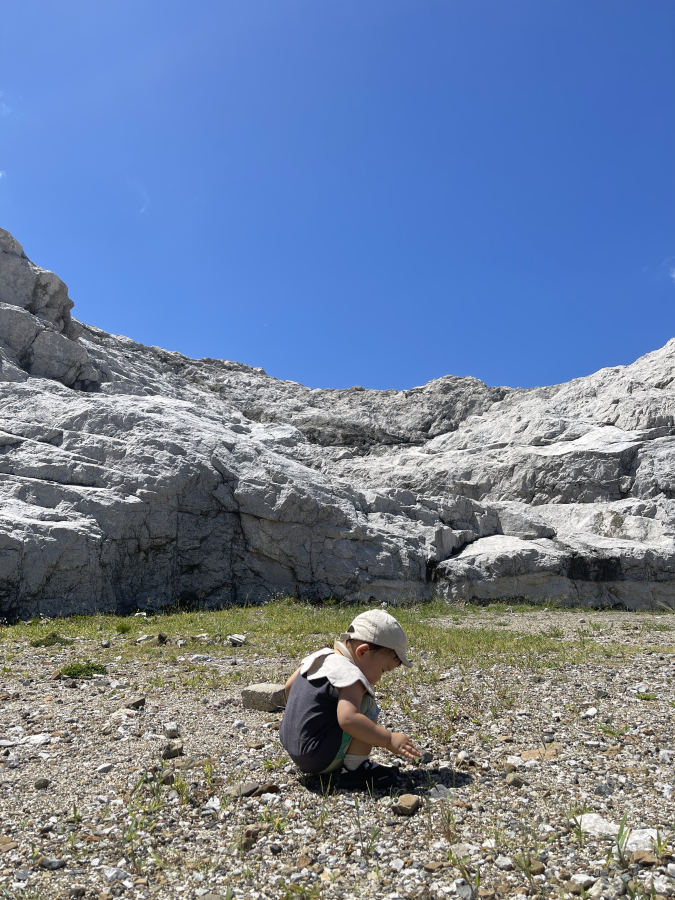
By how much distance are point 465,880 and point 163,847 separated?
2.19 metres

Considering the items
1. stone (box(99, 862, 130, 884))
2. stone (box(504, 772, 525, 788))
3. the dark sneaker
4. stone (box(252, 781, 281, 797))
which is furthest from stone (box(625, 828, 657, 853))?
stone (box(99, 862, 130, 884))

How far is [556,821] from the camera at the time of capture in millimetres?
4484

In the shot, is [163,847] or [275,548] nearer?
[163,847]

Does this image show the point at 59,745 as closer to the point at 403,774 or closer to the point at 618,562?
the point at 403,774

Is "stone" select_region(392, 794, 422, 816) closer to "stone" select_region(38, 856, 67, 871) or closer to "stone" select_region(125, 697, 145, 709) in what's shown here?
"stone" select_region(38, 856, 67, 871)

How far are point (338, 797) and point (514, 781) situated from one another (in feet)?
5.18

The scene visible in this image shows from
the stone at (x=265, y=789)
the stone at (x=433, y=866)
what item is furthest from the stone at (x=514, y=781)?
the stone at (x=265, y=789)

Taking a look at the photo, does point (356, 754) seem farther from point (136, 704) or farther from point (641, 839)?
point (136, 704)

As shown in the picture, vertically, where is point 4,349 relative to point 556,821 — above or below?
above

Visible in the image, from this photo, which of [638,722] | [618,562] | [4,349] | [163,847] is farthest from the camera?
[4,349]

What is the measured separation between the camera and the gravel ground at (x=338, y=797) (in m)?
3.88

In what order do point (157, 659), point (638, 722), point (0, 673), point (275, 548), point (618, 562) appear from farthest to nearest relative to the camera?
point (618, 562)
point (275, 548)
point (157, 659)
point (0, 673)
point (638, 722)

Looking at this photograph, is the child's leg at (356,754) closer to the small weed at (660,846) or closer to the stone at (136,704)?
the small weed at (660,846)

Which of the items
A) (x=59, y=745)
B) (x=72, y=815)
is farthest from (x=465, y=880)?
(x=59, y=745)
